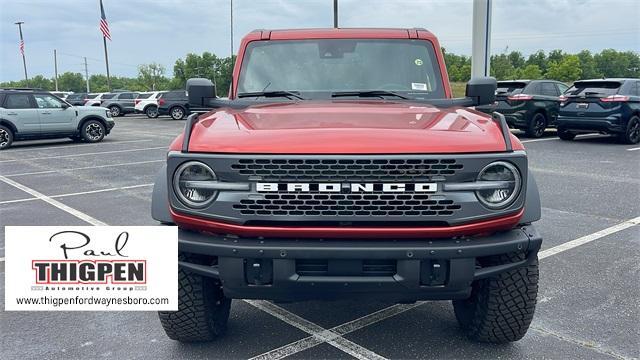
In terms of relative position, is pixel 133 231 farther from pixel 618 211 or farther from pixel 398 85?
pixel 618 211

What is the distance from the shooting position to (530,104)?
600 inches

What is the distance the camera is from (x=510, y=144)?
8.96ft

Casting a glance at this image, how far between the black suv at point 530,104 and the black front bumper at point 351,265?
44.0 feet

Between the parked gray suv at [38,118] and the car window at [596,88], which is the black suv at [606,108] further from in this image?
the parked gray suv at [38,118]

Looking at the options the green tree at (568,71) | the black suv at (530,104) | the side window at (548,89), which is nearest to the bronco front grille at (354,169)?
the black suv at (530,104)

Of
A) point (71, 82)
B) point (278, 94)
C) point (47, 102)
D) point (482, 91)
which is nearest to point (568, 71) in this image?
point (47, 102)

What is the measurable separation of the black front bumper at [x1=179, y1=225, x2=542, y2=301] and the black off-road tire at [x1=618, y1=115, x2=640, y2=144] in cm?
1320

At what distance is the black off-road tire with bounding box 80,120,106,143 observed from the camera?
17016mm

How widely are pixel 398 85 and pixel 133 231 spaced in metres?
2.15

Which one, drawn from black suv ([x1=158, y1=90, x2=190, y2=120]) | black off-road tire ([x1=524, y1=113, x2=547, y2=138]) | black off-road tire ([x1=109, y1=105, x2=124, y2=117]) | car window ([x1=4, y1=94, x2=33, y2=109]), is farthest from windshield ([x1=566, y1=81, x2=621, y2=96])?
black off-road tire ([x1=109, y1=105, x2=124, y2=117])

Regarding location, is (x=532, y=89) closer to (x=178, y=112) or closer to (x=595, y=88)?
(x=595, y=88)

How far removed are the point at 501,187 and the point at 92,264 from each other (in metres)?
2.20

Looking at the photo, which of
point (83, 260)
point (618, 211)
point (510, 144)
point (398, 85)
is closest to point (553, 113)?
point (618, 211)

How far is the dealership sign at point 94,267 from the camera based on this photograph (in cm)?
289
